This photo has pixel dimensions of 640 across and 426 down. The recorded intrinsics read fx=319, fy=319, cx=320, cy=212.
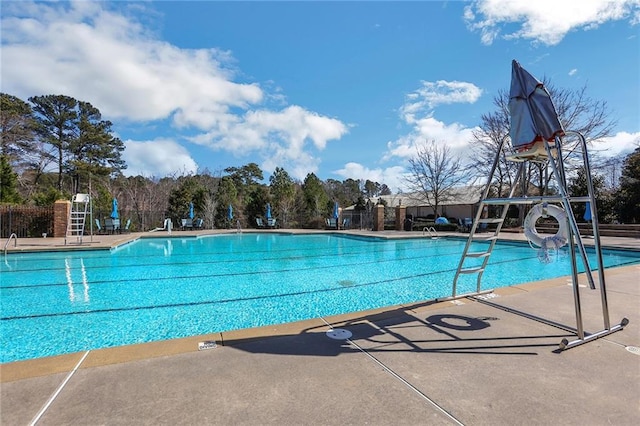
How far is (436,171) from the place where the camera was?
2444 centimetres

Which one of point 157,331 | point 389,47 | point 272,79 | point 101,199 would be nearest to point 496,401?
point 157,331

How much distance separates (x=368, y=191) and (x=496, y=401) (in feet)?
193

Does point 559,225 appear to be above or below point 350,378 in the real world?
above

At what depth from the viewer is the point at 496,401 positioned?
1808mm

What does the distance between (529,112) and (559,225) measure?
1119mm

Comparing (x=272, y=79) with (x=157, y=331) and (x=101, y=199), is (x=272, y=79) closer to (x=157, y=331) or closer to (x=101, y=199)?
(x=101, y=199)

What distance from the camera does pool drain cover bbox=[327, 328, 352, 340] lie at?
9.07 ft

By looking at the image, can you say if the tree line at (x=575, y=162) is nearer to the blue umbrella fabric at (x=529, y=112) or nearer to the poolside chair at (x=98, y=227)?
the blue umbrella fabric at (x=529, y=112)

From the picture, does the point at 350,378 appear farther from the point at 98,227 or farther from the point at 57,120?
the point at 57,120

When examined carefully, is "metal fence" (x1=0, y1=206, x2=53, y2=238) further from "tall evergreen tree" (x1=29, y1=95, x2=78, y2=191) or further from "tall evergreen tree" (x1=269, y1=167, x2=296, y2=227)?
"tall evergreen tree" (x1=29, y1=95, x2=78, y2=191)

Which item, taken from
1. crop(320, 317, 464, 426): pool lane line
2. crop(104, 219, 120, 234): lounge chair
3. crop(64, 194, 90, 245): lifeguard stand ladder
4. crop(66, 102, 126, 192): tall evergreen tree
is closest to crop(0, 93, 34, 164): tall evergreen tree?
crop(66, 102, 126, 192): tall evergreen tree

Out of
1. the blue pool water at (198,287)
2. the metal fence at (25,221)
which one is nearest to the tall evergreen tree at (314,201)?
the blue pool water at (198,287)

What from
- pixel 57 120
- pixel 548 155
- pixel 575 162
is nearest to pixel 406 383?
pixel 548 155

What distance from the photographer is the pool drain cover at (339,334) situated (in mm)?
2764
